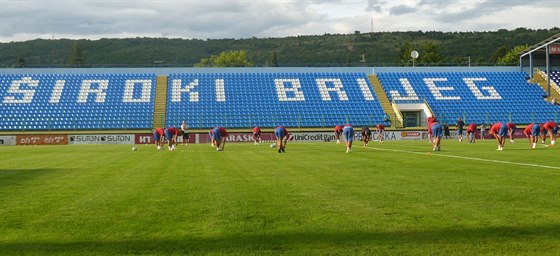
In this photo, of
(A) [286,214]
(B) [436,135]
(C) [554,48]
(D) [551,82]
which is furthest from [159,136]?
(D) [551,82]

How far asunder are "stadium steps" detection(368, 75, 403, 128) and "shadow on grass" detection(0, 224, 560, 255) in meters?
56.0

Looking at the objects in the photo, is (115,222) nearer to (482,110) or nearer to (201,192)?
(201,192)

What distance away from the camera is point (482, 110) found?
68.4m

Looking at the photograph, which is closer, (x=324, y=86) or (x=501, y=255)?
(x=501, y=255)

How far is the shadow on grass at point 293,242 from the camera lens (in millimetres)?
7988

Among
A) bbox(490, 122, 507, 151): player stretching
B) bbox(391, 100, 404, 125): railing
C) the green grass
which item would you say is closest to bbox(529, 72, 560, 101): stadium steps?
bbox(391, 100, 404, 125): railing

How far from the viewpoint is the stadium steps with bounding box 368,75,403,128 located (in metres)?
65.3

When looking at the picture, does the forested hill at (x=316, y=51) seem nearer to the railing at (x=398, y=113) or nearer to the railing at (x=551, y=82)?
the railing at (x=551, y=82)

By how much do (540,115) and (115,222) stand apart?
63797mm

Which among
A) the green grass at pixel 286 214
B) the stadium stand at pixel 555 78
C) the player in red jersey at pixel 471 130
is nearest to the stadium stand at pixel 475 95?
the stadium stand at pixel 555 78

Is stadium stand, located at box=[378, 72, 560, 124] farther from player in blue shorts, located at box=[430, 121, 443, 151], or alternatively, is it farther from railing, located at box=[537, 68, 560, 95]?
player in blue shorts, located at box=[430, 121, 443, 151]

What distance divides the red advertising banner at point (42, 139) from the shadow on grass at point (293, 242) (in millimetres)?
52045

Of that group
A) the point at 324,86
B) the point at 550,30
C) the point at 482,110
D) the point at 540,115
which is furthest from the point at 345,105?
the point at 550,30

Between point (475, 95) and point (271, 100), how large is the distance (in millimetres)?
21496
